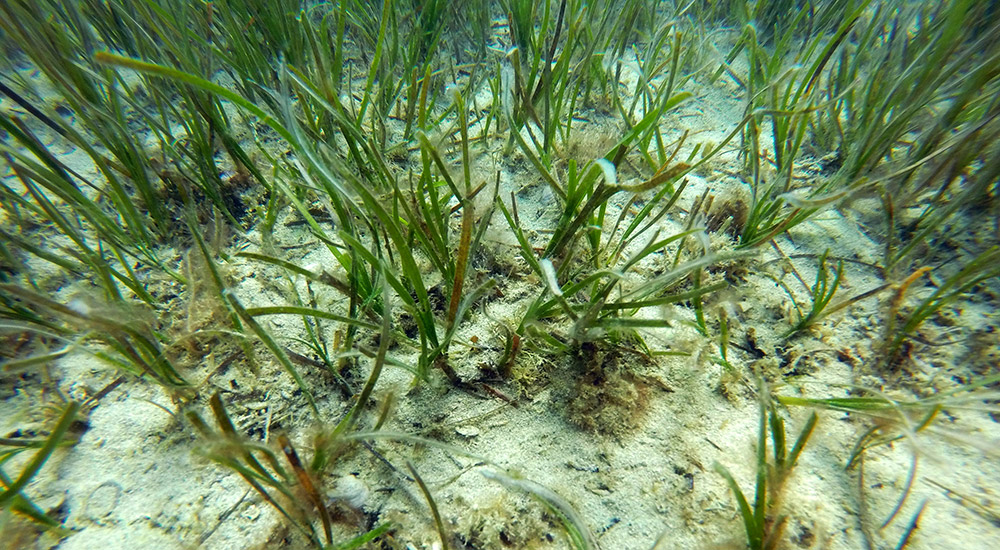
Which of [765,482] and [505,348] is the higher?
[505,348]

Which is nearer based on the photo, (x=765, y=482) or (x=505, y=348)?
(x=765, y=482)

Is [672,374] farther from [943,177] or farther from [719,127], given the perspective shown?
[719,127]

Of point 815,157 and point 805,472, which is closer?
point 805,472

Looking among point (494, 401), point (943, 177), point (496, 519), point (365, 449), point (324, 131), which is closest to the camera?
point (496, 519)

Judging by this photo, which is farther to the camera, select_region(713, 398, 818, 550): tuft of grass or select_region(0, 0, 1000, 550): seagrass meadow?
select_region(0, 0, 1000, 550): seagrass meadow

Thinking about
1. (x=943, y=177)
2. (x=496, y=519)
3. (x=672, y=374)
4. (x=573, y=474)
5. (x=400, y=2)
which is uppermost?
(x=400, y=2)

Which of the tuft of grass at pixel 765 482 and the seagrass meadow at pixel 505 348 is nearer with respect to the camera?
the tuft of grass at pixel 765 482

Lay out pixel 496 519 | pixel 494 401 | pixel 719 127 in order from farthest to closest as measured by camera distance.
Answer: pixel 719 127, pixel 494 401, pixel 496 519

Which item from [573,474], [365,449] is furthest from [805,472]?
[365,449]
